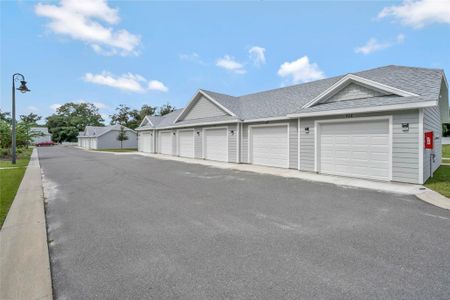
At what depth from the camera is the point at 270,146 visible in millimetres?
12570

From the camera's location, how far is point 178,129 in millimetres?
20016

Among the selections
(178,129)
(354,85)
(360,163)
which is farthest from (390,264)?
(178,129)

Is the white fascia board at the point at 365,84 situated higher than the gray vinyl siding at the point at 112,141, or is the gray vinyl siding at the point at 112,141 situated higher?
the white fascia board at the point at 365,84

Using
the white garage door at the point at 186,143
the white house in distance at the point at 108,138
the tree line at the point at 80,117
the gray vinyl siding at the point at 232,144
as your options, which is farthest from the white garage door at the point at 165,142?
the tree line at the point at 80,117

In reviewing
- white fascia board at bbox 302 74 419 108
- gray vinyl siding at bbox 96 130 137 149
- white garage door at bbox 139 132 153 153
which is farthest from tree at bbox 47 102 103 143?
white fascia board at bbox 302 74 419 108

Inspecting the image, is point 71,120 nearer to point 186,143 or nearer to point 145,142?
point 145,142

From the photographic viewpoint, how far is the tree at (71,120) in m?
62.6

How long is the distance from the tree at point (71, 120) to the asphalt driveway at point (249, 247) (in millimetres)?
67629

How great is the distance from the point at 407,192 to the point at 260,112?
27.4 feet

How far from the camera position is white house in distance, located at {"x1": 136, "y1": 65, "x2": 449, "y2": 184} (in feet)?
25.3

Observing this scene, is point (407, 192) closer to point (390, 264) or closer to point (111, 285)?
point (390, 264)

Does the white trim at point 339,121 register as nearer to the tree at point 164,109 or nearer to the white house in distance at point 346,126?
the white house in distance at point 346,126

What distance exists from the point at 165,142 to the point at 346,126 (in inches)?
668

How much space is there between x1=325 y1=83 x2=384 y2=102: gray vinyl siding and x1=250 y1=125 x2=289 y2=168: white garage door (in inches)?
110
